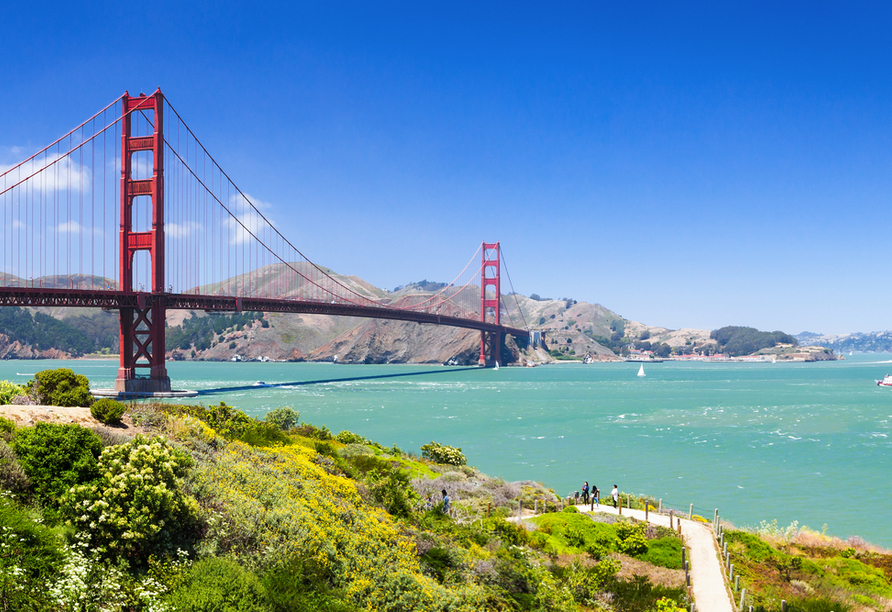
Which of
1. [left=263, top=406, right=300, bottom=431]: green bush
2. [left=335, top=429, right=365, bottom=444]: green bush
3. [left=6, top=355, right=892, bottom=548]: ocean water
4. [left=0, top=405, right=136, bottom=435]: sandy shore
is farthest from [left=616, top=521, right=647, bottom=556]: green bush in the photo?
[left=263, top=406, right=300, bottom=431]: green bush

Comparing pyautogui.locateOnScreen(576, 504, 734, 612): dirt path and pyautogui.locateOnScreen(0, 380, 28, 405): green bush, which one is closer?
pyautogui.locateOnScreen(576, 504, 734, 612): dirt path

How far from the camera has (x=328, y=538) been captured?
1070 centimetres

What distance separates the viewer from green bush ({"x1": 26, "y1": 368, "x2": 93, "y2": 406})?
19828 mm

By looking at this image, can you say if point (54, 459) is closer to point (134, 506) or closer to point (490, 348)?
point (134, 506)

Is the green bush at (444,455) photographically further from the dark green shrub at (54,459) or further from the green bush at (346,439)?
the dark green shrub at (54,459)

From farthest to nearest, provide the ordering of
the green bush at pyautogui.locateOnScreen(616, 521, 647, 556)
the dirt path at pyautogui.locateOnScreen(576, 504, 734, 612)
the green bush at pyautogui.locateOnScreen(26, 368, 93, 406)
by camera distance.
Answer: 1. the green bush at pyautogui.locateOnScreen(26, 368, 93, 406)
2. the green bush at pyautogui.locateOnScreen(616, 521, 647, 556)
3. the dirt path at pyautogui.locateOnScreen(576, 504, 734, 612)

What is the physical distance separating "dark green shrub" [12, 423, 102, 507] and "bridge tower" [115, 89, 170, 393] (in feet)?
158

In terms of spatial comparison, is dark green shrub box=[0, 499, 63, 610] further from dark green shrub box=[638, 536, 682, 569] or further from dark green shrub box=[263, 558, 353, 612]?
dark green shrub box=[638, 536, 682, 569]

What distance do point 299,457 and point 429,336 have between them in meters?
167

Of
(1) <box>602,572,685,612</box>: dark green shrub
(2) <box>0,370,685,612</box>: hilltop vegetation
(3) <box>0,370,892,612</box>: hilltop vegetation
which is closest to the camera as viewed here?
Result: (2) <box>0,370,685,612</box>: hilltop vegetation

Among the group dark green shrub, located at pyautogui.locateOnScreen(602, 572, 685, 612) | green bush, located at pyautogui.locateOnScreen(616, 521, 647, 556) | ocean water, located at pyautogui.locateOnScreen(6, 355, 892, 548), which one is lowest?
ocean water, located at pyautogui.locateOnScreen(6, 355, 892, 548)

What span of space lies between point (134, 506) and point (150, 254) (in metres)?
53.3

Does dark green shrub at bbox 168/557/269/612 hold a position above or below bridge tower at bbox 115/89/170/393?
below

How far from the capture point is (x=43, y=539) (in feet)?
27.0
